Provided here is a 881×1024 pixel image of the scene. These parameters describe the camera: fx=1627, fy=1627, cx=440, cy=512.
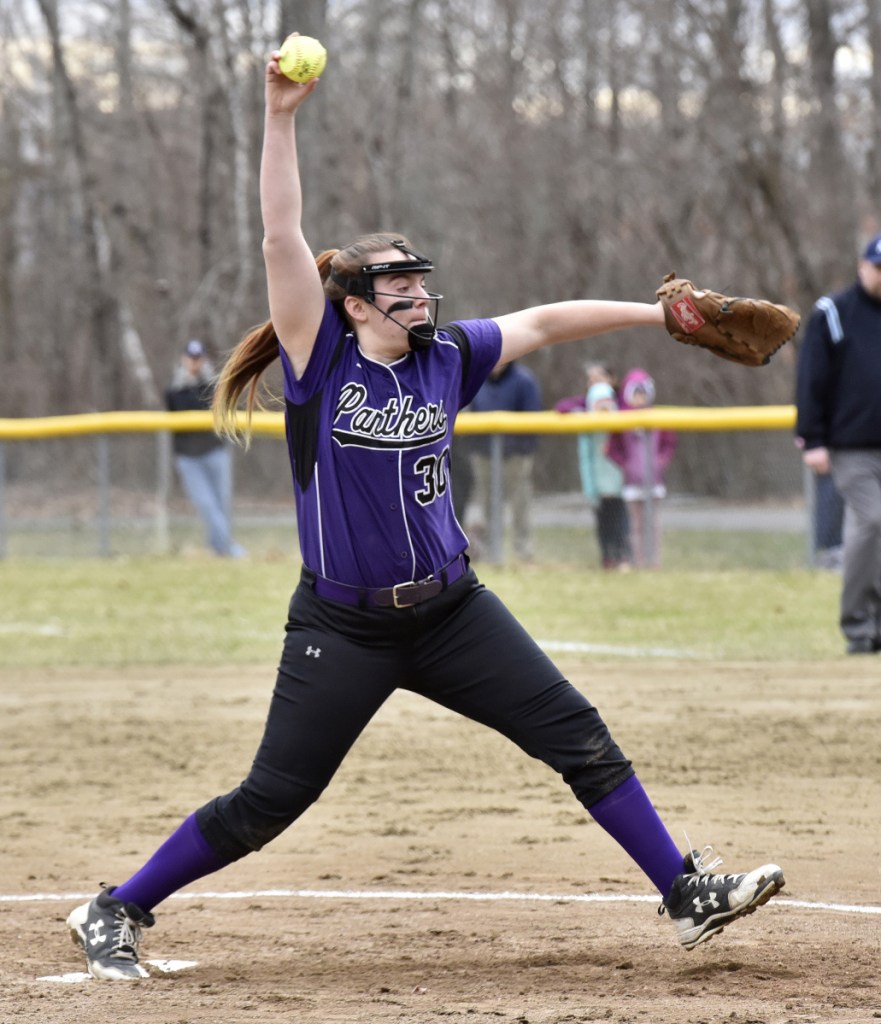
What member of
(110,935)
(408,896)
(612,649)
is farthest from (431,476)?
(612,649)

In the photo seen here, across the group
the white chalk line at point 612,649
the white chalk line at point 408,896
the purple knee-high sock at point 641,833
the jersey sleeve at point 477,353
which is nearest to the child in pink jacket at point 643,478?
the white chalk line at point 612,649

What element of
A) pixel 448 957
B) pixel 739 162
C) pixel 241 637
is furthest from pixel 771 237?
pixel 448 957

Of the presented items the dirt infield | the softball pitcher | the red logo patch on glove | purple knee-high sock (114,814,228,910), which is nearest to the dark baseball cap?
the dirt infield

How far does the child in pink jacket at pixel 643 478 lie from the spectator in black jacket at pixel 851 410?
16.9 ft

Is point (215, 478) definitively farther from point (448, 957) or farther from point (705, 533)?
point (448, 957)

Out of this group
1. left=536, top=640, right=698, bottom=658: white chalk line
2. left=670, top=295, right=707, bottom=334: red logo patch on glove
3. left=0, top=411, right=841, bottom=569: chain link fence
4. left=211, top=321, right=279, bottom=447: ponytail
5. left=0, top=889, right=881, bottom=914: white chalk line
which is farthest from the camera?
left=0, top=411, right=841, bottom=569: chain link fence

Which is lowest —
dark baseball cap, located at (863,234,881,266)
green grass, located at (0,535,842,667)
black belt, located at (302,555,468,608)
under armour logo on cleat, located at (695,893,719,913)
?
green grass, located at (0,535,842,667)

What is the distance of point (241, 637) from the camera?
11727mm

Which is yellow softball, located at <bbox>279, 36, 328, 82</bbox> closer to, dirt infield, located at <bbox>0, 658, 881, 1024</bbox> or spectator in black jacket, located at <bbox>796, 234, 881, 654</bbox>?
dirt infield, located at <bbox>0, 658, 881, 1024</bbox>

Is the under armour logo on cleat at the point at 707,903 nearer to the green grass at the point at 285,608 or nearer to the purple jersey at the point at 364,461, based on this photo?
the purple jersey at the point at 364,461

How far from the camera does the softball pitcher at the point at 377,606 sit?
428cm

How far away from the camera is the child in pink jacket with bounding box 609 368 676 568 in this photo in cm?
1465

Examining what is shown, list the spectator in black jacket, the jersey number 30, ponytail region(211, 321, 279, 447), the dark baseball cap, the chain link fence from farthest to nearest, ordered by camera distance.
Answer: the chain link fence → the spectator in black jacket → the dark baseball cap → ponytail region(211, 321, 279, 447) → the jersey number 30

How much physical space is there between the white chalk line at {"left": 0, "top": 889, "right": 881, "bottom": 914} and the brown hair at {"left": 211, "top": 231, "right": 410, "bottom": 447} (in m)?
1.73
